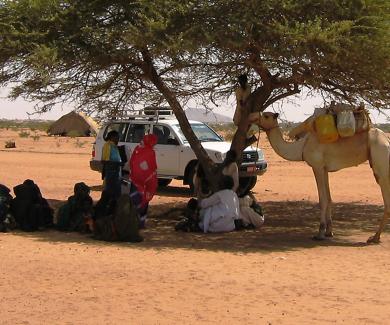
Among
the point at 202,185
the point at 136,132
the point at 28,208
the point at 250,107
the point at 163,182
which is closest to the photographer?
the point at 28,208

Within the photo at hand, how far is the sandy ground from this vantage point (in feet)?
21.9

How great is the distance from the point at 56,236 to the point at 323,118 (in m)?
4.90

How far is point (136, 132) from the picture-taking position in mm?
19484

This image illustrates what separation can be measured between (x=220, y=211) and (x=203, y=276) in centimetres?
358

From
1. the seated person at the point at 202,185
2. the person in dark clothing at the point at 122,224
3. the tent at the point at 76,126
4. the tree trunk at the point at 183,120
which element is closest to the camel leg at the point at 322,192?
the tree trunk at the point at 183,120

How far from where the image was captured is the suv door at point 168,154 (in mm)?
18516

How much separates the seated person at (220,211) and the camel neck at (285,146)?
3.57 ft

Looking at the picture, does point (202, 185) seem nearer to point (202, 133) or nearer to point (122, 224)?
point (122, 224)

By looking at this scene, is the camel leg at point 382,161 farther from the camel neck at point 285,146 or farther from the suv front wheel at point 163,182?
the suv front wheel at point 163,182

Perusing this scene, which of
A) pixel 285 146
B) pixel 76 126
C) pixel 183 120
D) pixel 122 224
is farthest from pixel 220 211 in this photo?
pixel 76 126

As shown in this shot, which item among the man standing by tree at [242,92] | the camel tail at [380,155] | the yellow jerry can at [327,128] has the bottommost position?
the camel tail at [380,155]

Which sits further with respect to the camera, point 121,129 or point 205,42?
point 121,129

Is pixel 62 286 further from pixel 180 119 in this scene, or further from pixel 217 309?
pixel 180 119

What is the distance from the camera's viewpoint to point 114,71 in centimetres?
1444
